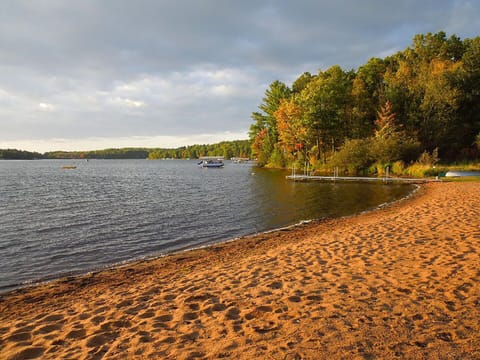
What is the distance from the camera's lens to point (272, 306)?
5801 mm

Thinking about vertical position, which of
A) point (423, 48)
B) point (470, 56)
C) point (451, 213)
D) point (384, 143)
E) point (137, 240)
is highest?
point (423, 48)

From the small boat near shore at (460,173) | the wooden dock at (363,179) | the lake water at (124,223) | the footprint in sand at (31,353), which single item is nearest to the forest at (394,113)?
the small boat near shore at (460,173)

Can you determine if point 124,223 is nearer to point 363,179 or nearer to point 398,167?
point 363,179

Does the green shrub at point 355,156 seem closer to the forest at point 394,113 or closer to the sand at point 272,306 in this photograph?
the forest at point 394,113

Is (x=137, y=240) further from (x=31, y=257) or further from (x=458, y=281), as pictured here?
(x=458, y=281)

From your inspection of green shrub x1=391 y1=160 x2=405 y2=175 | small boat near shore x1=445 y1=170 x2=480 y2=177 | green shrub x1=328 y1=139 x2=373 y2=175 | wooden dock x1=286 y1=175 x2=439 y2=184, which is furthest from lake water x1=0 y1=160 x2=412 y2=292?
green shrub x1=328 y1=139 x2=373 y2=175

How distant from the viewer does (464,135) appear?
46500 millimetres

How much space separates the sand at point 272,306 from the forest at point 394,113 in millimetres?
35315

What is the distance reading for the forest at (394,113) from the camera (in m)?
43.8

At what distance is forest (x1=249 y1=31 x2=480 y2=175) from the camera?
144 feet

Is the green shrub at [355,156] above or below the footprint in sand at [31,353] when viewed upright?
above

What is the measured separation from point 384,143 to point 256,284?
39.8 meters

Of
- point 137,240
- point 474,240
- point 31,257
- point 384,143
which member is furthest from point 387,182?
point 31,257

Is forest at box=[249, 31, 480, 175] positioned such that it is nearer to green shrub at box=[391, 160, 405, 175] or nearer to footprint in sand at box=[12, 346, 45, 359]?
green shrub at box=[391, 160, 405, 175]
